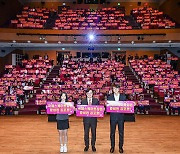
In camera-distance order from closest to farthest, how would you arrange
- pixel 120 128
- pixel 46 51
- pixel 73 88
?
pixel 120 128, pixel 73 88, pixel 46 51

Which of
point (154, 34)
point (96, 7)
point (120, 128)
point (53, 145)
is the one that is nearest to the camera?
point (120, 128)

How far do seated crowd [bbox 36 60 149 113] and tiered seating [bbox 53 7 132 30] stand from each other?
10.7 ft

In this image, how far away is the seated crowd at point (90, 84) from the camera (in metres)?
11.4

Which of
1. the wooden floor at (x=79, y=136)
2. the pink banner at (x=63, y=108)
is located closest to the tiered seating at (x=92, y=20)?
the wooden floor at (x=79, y=136)

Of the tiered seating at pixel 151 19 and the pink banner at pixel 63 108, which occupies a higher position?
the tiered seating at pixel 151 19

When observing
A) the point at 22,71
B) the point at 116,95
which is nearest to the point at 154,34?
the point at 22,71

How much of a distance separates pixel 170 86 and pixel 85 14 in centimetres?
1202

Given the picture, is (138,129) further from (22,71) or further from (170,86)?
(22,71)

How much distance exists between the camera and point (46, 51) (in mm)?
23203

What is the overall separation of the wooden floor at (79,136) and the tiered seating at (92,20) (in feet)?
32.3

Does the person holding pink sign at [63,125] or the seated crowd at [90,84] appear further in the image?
Result: the seated crowd at [90,84]

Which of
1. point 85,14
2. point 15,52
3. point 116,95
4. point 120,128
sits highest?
point 85,14

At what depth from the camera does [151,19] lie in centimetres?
2080

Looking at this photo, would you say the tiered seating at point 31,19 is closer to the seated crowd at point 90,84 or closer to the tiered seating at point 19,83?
the tiered seating at point 19,83
